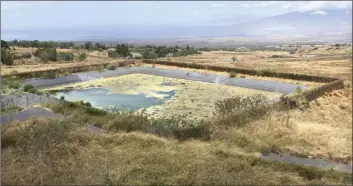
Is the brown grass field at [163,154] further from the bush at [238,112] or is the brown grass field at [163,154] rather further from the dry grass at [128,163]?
the bush at [238,112]

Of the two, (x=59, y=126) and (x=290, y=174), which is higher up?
(x=59, y=126)

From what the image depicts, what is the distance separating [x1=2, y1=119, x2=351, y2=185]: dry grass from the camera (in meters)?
6.37

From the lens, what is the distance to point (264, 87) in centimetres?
1677

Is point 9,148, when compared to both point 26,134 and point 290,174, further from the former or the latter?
point 290,174

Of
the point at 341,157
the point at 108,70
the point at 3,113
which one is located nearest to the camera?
the point at 341,157

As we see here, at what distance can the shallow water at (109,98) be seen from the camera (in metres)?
13.9

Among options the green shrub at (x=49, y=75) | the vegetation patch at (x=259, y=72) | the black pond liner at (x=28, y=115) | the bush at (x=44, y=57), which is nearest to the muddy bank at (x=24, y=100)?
the black pond liner at (x=28, y=115)

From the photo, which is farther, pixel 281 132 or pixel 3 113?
pixel 3 113

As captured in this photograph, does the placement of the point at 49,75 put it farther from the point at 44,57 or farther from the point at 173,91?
the point at 44,57

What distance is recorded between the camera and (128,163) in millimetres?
7195

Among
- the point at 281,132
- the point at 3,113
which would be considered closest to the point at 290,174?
the point at 281,132

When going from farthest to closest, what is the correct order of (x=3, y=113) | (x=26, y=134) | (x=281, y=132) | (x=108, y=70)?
(x=108, y=70) < (x=3, y=113) < (x=281, y=132) < (x=26, y=134)

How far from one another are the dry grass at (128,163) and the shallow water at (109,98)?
18.2 ft

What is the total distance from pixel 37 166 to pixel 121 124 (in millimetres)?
3178
